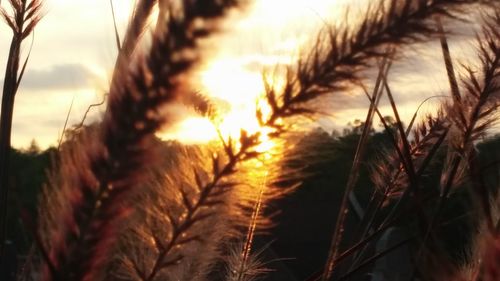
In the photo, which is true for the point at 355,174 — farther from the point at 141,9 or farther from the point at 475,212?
the point at 141,9

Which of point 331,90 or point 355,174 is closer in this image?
point 331,90

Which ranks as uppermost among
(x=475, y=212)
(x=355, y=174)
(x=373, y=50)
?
(x=373, y=50)

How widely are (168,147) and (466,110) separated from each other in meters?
0.79

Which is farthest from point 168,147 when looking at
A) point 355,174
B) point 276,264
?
point 276,264

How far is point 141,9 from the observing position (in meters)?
1.09

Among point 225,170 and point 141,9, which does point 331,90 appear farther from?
point 141,9

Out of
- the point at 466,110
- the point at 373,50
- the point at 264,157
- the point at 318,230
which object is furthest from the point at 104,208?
the point at 318,230

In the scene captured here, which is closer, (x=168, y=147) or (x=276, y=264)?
(x=168, y=147)

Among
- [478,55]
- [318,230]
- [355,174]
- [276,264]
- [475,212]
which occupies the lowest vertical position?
[318,230]

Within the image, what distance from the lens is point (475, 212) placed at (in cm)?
156

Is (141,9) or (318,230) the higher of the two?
(141,9)

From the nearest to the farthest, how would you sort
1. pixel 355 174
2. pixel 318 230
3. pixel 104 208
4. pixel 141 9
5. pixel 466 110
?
1. pixel 104 208
2. pixel 141 9
3. pixel 355 174
4. pixel 466 110
5. pixel 318 230

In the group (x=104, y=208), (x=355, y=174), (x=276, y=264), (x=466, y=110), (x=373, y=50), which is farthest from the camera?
(x=276, y=264)

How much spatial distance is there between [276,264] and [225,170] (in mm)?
3463
